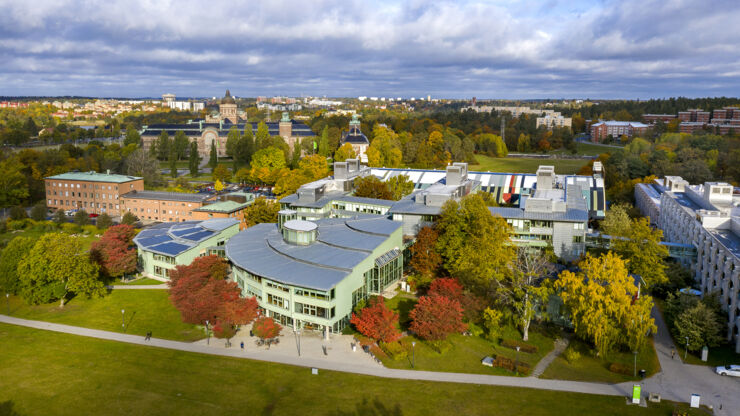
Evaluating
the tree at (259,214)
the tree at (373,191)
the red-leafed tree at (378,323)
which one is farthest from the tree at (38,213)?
the red-leafed tree at (378,323)

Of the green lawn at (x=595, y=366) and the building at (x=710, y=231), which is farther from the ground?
the building at (x=710, y=231)

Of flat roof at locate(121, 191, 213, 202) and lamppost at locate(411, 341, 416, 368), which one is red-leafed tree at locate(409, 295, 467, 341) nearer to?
lamppost at locate(411, 341, 416, 368)

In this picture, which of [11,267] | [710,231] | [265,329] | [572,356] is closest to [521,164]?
[710,231]

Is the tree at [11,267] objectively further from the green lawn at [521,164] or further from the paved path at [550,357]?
the green lawn at [521,164]

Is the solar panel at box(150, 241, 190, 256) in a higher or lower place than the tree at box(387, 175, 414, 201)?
lower

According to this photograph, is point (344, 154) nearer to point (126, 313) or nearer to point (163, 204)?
point (163, 204)

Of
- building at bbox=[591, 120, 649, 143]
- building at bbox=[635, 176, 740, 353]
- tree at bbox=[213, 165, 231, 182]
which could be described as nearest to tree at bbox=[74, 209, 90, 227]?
tree at bbox=[213, 165, 231, 182]

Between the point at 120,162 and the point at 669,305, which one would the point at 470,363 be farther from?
the point at 120,162
